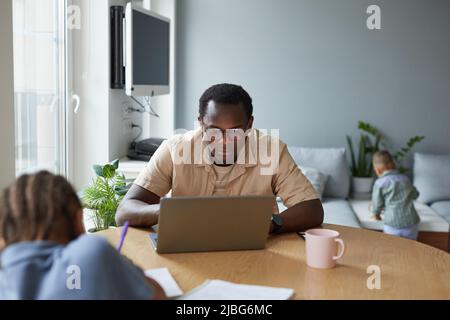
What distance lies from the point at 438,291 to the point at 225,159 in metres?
0.87

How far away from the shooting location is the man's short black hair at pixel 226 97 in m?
1.92

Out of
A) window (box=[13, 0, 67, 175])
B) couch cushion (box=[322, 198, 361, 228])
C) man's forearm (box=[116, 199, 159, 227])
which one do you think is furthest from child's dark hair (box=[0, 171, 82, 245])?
couch cushion (box=[322, 198, 361, 228])

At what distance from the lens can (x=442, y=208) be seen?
397 centimetres

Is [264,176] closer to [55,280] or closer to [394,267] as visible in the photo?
[394,267]

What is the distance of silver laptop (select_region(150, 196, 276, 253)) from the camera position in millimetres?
1411

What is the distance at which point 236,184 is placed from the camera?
196 centimetres

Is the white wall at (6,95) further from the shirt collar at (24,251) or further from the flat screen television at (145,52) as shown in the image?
the shirt collar at (24,251)

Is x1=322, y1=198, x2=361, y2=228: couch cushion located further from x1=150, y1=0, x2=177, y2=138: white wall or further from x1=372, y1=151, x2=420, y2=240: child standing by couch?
x1=150, y1=0, x2=177, y2=138: white wall

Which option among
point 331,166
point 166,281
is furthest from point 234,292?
point 331,166

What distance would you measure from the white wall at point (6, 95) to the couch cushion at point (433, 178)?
299 centimetres

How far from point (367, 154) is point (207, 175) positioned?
8.73 feet

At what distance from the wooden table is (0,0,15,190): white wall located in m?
0.73

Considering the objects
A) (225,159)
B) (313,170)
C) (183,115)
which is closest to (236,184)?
(225,159)

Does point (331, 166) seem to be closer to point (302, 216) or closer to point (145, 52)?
point (145, 52)
